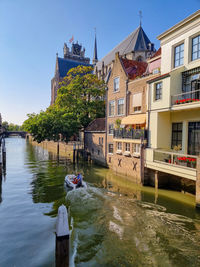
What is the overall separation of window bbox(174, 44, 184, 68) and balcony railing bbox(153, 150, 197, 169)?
7.33 meters

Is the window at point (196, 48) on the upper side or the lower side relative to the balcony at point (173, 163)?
upper

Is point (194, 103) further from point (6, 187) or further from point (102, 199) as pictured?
point (6, 187)

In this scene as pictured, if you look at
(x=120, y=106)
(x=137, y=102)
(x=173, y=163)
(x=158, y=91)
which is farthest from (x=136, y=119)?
(x=173, y=163)

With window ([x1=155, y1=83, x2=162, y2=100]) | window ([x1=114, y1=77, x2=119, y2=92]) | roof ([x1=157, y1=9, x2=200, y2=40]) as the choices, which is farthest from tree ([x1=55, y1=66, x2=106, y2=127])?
window ([x1=155, y1=83, x2=162, y2=100])

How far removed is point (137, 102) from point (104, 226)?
1436 cm

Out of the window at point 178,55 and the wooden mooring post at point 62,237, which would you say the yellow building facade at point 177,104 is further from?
the wooden mooring post at point 62,237

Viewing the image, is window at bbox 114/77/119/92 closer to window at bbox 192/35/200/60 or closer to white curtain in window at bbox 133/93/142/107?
white curtain in window at bbox 133/93/142/107

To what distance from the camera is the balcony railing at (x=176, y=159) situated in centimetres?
1193

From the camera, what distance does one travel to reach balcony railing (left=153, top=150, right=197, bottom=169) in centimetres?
1193

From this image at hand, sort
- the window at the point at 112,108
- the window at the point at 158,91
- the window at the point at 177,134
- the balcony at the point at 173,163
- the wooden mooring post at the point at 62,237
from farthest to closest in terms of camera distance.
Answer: the window at the point at 112,108 < the window at the point at 158,91 < the window at the point at 177,134 < the balcony at the point at 173,163 < the wooden mooring post at the point at 62,237

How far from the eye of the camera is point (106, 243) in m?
8.16

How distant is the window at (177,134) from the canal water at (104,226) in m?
4.09

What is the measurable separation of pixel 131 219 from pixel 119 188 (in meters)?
6.13

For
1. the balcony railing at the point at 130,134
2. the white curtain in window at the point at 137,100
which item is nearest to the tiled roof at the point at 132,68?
the white curtain in window at the point at 137,100
